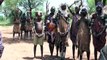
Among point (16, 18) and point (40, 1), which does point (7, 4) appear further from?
point (16, 18)

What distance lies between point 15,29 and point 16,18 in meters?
0.59

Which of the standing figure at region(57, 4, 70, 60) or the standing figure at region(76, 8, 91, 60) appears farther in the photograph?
the standing figure at region(57, 4, 70, 60)

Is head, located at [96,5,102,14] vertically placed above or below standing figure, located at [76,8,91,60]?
Result: above

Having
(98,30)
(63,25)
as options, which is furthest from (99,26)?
(63,25)

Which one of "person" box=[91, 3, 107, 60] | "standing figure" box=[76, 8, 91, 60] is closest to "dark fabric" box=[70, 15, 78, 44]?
"standing figure" box=[76, 8, 91, 60]

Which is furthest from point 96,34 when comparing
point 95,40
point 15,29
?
point 15,29

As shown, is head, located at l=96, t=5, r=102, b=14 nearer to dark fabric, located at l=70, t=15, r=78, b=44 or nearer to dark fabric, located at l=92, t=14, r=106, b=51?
dark fabric, located at l=92, t=14, r=106, b=51

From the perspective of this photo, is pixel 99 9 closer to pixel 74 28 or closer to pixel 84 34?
pixel 84 34

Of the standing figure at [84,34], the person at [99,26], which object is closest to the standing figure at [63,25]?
the standing figure at [84,34]

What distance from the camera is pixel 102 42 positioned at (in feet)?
28.9

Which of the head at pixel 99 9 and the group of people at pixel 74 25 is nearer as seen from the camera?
the head at pixel 99 9

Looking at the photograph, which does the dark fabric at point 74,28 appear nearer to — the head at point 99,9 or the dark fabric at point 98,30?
the dark fabric at point 98,30

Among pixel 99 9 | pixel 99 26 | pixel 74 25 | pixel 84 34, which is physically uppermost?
pixel 99 9

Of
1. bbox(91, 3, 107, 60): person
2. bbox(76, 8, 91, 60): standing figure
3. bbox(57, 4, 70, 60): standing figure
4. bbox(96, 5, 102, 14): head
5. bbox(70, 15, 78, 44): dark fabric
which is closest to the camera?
bbox(96, 5, 102, 14): head
